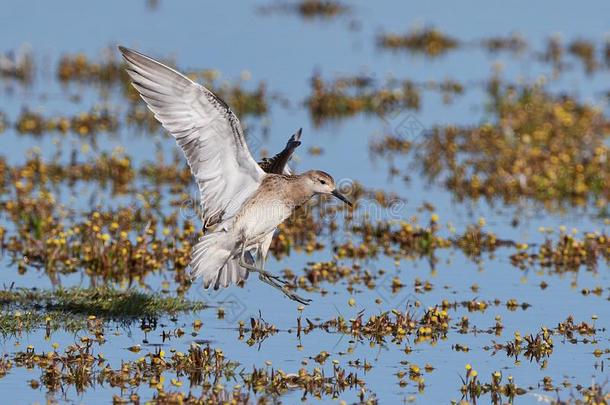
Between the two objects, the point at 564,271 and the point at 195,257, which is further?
the point at 564,271

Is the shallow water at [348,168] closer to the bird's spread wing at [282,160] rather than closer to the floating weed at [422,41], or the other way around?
the floating weed at [422,41]

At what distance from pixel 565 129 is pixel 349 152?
9.93 feet

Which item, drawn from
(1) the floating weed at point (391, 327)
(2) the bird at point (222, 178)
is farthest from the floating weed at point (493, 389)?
(2) the bird at point (222, 178)

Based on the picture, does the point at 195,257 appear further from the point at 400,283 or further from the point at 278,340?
the point at 400,283

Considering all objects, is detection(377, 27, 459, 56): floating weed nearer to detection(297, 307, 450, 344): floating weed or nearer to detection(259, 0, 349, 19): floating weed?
detection(259, 0, 349, 19): floating weed

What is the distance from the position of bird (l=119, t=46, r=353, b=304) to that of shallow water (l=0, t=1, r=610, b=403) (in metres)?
0.53

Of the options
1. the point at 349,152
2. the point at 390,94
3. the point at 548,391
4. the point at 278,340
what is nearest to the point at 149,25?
the point at 390,94

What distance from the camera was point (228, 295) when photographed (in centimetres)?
1146

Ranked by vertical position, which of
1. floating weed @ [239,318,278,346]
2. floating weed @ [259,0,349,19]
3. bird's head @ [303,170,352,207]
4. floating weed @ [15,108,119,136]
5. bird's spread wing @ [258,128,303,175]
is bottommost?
floating weed @ [239,318,278,346]

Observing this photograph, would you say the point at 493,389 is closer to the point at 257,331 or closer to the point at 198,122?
the point at 257,331

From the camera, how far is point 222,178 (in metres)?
10.2

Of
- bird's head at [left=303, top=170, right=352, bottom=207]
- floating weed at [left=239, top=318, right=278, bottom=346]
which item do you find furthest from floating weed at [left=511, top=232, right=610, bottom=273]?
floating weed at [left=239, top=318, right=278, bottom=346]

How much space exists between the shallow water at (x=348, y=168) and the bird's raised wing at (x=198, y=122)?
4.02ft

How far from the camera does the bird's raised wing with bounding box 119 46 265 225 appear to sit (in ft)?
31.6
